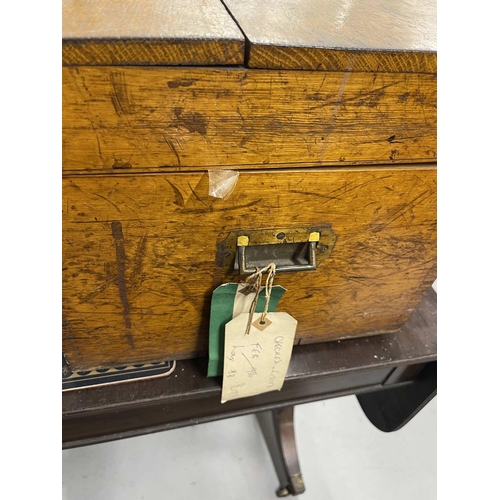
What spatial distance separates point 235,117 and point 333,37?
13 centimetres

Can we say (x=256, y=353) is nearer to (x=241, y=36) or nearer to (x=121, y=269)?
(x=121, y=269)

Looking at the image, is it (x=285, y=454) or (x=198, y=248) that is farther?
(x=285, y=454)

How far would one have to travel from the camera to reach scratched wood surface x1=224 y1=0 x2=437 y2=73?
384 mm

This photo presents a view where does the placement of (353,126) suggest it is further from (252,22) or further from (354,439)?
(354,439)

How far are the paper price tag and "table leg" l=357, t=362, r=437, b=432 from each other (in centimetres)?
36

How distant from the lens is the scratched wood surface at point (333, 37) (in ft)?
1.26

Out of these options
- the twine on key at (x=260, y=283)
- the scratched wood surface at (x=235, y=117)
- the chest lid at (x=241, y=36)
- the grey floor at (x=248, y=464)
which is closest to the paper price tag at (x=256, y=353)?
the twine on key at (x=260, y=283)

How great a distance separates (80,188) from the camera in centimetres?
42

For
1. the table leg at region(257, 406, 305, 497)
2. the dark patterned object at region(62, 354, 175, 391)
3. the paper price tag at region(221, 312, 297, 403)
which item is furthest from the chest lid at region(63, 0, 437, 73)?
the table leg at region(257, 406, 305, 497)

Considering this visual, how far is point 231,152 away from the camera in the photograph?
43 centimetres

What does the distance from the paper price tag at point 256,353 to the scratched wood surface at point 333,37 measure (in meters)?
0.34

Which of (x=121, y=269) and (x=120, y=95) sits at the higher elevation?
(x=120, y=95)

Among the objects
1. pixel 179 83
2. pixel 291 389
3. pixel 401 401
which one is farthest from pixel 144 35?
pixel 401 401

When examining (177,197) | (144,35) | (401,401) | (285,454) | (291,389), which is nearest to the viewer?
(144,35)
